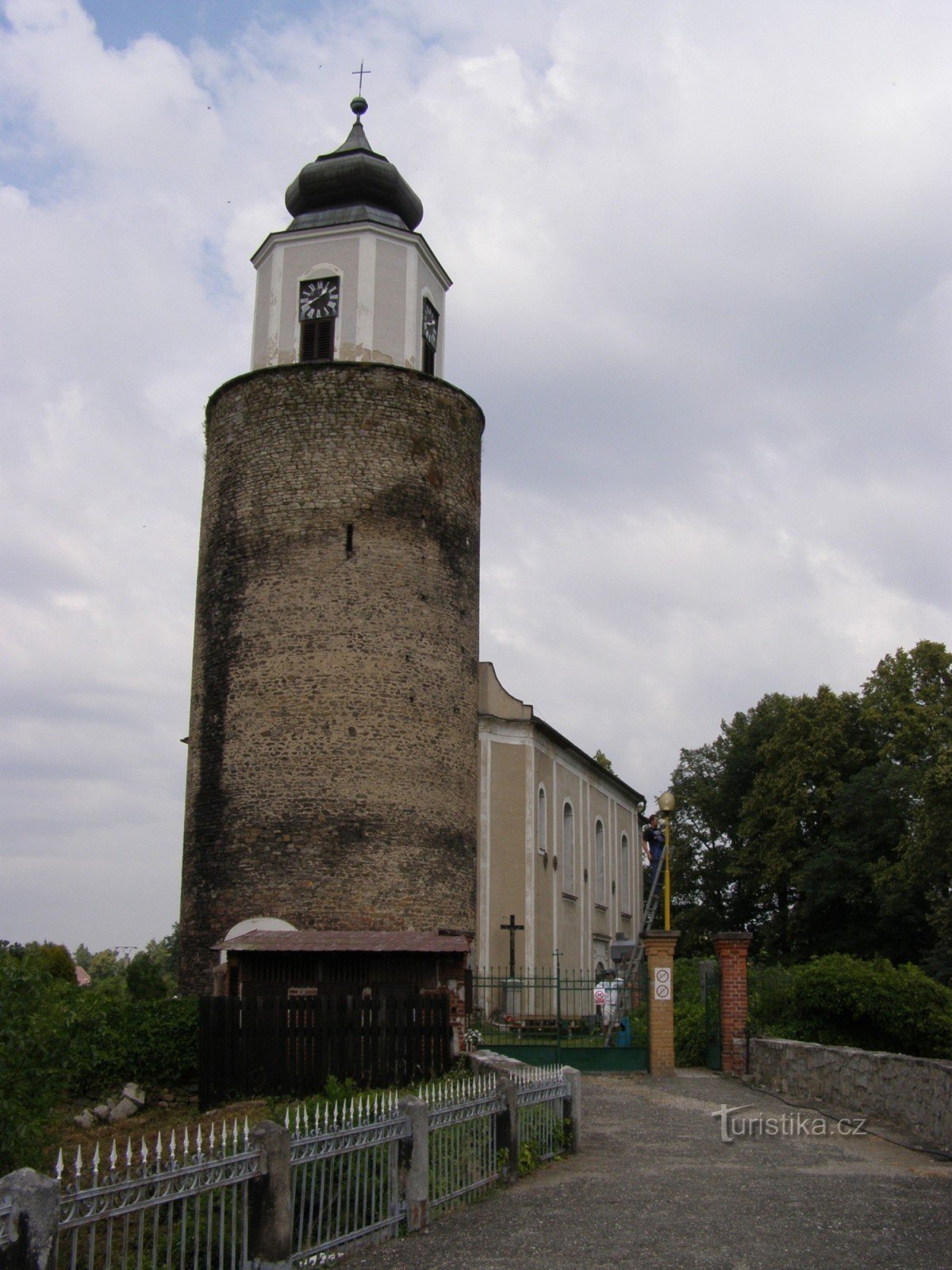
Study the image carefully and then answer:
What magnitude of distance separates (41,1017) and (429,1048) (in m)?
7.15

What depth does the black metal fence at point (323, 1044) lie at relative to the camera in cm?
1506

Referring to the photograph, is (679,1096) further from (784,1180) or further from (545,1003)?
(545,1003)

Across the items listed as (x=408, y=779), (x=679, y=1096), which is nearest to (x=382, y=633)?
(x=408, y=779)

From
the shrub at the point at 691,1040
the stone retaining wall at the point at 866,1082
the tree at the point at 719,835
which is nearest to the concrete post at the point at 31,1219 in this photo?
the stone retaining wall at the point at 866,1082

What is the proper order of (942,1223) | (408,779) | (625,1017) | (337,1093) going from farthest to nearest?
(408,779)
(625,1017)
(337,1093)
(942,1223)

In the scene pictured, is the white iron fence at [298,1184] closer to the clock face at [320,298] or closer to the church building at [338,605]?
the church building at [338,605]

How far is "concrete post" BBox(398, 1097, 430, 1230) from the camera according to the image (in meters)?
8.72

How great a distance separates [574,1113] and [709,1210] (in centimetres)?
299

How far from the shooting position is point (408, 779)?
2202 cm

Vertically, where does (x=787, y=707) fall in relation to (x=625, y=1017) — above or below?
above

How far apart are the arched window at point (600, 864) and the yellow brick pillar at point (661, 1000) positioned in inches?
679

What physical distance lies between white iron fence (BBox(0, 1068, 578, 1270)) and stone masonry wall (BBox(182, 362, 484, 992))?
Answer: 10.9 meters

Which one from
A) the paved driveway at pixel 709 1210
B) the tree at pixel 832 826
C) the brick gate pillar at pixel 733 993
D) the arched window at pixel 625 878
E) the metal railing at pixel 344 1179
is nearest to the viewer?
the metal railing at pixel 344 1179

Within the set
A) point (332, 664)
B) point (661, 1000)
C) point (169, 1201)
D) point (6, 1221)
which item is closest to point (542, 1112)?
point (169, 1201)
